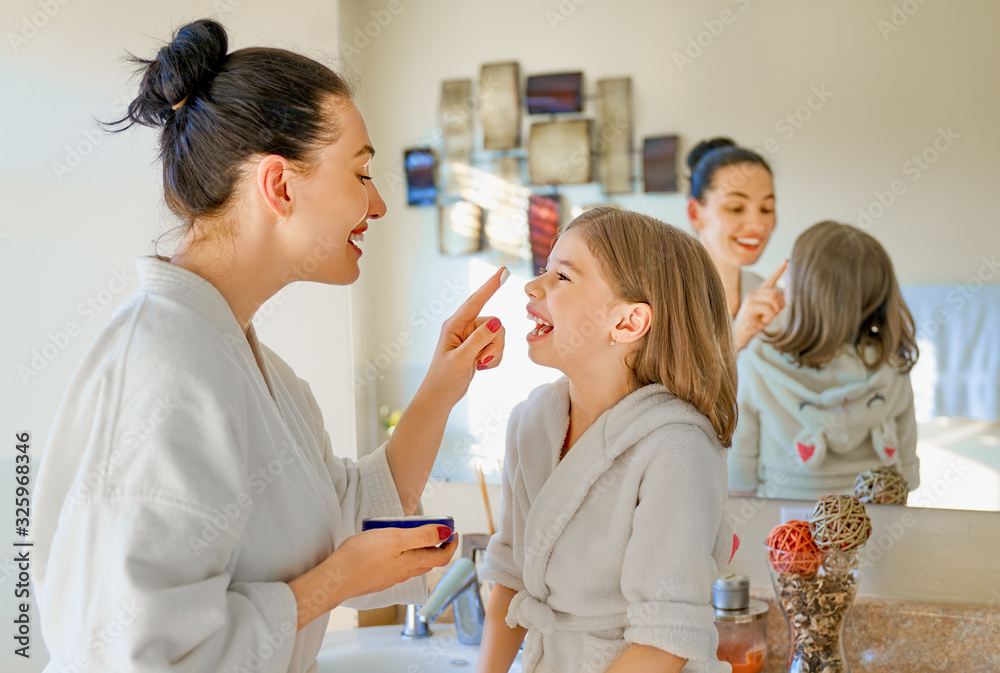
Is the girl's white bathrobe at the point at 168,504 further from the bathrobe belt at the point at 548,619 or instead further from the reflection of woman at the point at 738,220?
the reflection of woman at the point at 738,220

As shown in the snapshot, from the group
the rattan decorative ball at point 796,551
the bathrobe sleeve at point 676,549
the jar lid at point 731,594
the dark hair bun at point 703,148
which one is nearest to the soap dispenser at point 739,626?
the jar lid at point 731,594

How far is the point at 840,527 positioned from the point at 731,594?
26 centimetres

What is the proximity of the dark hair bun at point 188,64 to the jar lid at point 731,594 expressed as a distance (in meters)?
1.22

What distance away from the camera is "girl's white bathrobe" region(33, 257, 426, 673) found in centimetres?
80

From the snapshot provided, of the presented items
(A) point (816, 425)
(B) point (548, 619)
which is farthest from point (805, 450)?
(B) point (548, 619)

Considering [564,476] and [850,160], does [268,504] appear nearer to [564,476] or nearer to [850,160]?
[564,476]

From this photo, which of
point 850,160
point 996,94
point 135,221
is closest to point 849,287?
point 850,160

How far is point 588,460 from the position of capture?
48.0 inches

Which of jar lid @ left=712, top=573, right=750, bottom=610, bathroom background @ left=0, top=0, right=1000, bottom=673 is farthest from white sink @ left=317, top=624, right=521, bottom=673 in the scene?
jar lid @ left=712, top=573, right=750, bottom=610

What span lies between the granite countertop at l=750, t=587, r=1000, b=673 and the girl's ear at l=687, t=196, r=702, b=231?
0.78 meters

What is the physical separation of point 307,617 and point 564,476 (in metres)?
0.44

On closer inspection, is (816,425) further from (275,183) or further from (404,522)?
(275,183)

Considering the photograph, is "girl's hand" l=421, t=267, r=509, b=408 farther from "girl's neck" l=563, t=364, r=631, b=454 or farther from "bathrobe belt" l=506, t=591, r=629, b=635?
"bathrobe belt" l=506, t=591, r=629, b=635

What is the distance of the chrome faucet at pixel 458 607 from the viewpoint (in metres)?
1.61
